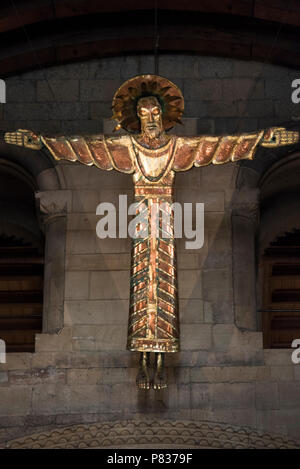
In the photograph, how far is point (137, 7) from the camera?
468 inches

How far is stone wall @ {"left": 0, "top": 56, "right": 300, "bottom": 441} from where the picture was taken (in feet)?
33.4

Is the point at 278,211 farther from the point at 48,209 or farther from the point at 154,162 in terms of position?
the point at 154,162

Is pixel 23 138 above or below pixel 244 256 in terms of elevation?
above

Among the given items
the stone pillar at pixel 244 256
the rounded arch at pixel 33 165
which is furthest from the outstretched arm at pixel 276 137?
the rounded arch at pixel 33 165

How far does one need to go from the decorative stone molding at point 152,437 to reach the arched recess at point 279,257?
3519 millimetres

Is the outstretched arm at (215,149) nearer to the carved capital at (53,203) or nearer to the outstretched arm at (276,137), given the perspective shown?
the outstretched arm at (276,137)

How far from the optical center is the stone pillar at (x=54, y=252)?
36.4 feet

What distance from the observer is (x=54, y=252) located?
449 inches

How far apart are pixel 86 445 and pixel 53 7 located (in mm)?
5611

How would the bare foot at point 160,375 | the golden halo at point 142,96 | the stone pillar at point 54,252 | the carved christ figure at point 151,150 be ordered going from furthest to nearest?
1. the stone pillar at point 54,252
2. the golden halo at point 142,96
3. the carved christ figure at point 151,150
4. the bare foot at point 160,375

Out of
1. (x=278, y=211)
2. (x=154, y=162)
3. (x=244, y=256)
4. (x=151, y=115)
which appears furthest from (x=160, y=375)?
(x=278, y=211)

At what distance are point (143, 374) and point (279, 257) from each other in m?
5.87

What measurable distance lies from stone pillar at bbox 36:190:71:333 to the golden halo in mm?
1640
